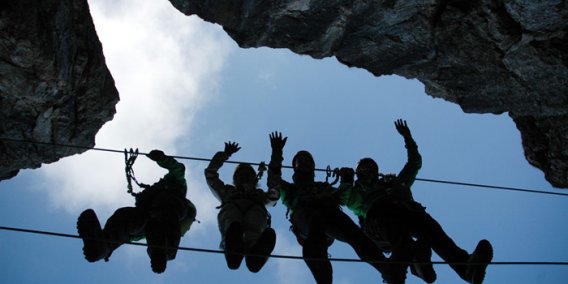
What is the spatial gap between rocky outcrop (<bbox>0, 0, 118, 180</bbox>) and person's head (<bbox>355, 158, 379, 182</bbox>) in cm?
638

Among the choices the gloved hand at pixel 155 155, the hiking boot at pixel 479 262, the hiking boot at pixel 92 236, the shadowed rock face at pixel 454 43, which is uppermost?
the shadowed rock face at pixel 454 43

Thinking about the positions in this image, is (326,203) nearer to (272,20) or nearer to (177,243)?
(177,243)

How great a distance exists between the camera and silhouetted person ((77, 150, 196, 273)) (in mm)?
5289

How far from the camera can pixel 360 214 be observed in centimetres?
721

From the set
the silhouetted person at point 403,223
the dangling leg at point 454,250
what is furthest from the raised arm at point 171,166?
the dangling leg at point 454,250

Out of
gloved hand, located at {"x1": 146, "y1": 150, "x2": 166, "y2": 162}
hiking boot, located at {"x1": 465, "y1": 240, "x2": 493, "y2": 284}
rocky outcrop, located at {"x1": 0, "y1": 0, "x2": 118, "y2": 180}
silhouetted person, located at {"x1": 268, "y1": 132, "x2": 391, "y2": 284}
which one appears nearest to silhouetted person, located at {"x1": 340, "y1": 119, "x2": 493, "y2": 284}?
hiking boot, located at {"x1": 465, "y1": 240, "x2": 493, "y2": 284}

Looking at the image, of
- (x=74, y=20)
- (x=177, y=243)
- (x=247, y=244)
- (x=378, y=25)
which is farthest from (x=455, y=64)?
(x=74, y=20)

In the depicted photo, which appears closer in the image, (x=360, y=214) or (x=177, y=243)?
(x=177, y=243)

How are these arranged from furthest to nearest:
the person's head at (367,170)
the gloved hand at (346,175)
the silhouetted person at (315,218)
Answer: the gloved hand at (346,175) → the person's head at (367,170) → the silhouetted person at (315,218)

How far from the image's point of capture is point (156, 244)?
18.1 feet

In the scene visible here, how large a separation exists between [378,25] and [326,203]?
16.0 ft

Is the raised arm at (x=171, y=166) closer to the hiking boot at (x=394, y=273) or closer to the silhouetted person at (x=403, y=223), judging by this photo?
the silhouetted person at (x=403, y=223)

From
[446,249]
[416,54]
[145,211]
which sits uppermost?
[416,54]

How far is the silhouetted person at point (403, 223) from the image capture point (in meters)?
5.52
